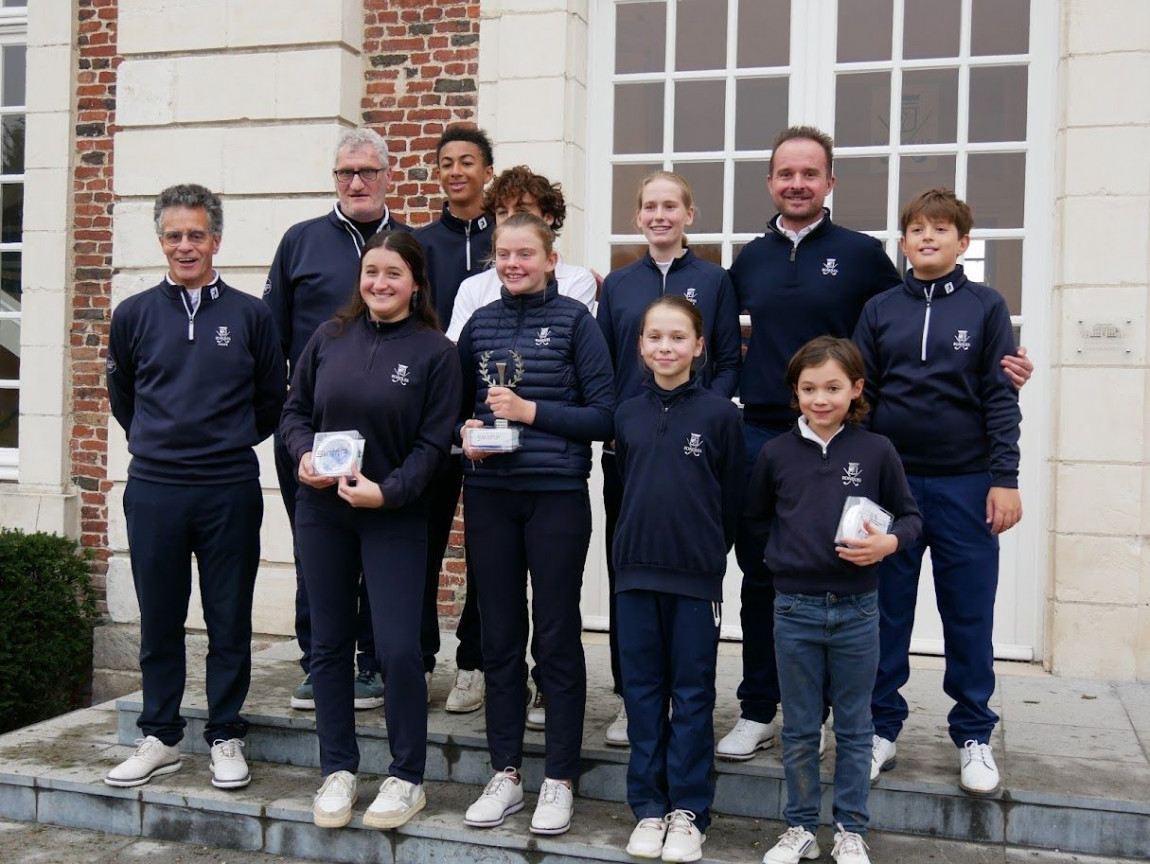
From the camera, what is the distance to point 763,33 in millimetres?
6426

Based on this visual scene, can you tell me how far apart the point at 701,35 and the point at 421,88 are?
1.59 metres

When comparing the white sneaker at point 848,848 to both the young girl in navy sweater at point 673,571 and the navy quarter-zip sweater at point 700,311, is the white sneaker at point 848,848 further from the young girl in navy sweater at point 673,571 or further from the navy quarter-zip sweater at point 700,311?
the navy quarter-zip sweater at point 700,311

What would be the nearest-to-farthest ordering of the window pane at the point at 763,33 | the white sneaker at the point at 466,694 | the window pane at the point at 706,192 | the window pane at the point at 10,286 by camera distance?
the white sneaker at the point at 466,694 → the window pane at the point at 763,33 → the window pane at the point at 706,192 → the window pane at the point at 10,286

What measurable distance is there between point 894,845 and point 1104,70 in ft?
12.6

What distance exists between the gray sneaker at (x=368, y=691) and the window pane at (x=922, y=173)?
364 centimetres

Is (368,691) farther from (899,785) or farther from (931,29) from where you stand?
(931,29)

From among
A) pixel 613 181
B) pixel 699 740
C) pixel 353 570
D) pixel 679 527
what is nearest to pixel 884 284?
pixel 679 527

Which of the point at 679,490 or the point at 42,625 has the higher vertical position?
the point at 679,490

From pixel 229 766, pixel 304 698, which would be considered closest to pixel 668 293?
pixel 304 698

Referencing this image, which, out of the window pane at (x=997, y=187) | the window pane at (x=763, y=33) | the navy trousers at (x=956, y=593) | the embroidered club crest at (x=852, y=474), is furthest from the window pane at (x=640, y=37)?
the embroidered club crest at (x=852, y=474)

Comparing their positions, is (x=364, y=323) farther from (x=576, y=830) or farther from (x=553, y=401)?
(x=576, y=830)

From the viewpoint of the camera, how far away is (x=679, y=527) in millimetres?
3668

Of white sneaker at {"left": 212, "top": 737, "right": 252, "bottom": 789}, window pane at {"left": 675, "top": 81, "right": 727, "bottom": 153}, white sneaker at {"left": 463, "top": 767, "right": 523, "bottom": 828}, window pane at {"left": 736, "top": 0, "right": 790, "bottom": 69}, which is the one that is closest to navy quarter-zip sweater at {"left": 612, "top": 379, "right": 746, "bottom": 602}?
white sneaker at {"left": 463, "top": 767, "right": 523, "bottom": 828}

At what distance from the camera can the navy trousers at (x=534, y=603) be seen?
12.6ft
